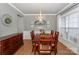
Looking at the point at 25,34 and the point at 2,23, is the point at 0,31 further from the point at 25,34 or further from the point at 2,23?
the point at 25,34

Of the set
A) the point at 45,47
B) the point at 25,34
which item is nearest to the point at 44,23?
the point at 25,34

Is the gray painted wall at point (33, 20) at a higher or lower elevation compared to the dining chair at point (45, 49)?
higher

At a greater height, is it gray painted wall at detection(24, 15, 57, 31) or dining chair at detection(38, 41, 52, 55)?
gray painted wall at detection(24, 15, 57, 31)

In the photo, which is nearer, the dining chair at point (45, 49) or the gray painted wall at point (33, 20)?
the dining chair at point (45, 49)

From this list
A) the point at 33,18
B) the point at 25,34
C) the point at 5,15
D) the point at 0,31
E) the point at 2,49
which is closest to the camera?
the point at 2,49

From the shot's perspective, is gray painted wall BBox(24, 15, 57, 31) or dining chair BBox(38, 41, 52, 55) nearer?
dining chair BBox(38, 41, 52, 55)

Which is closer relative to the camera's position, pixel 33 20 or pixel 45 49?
pixel 45 49

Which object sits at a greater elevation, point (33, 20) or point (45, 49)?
point (33, 20)
